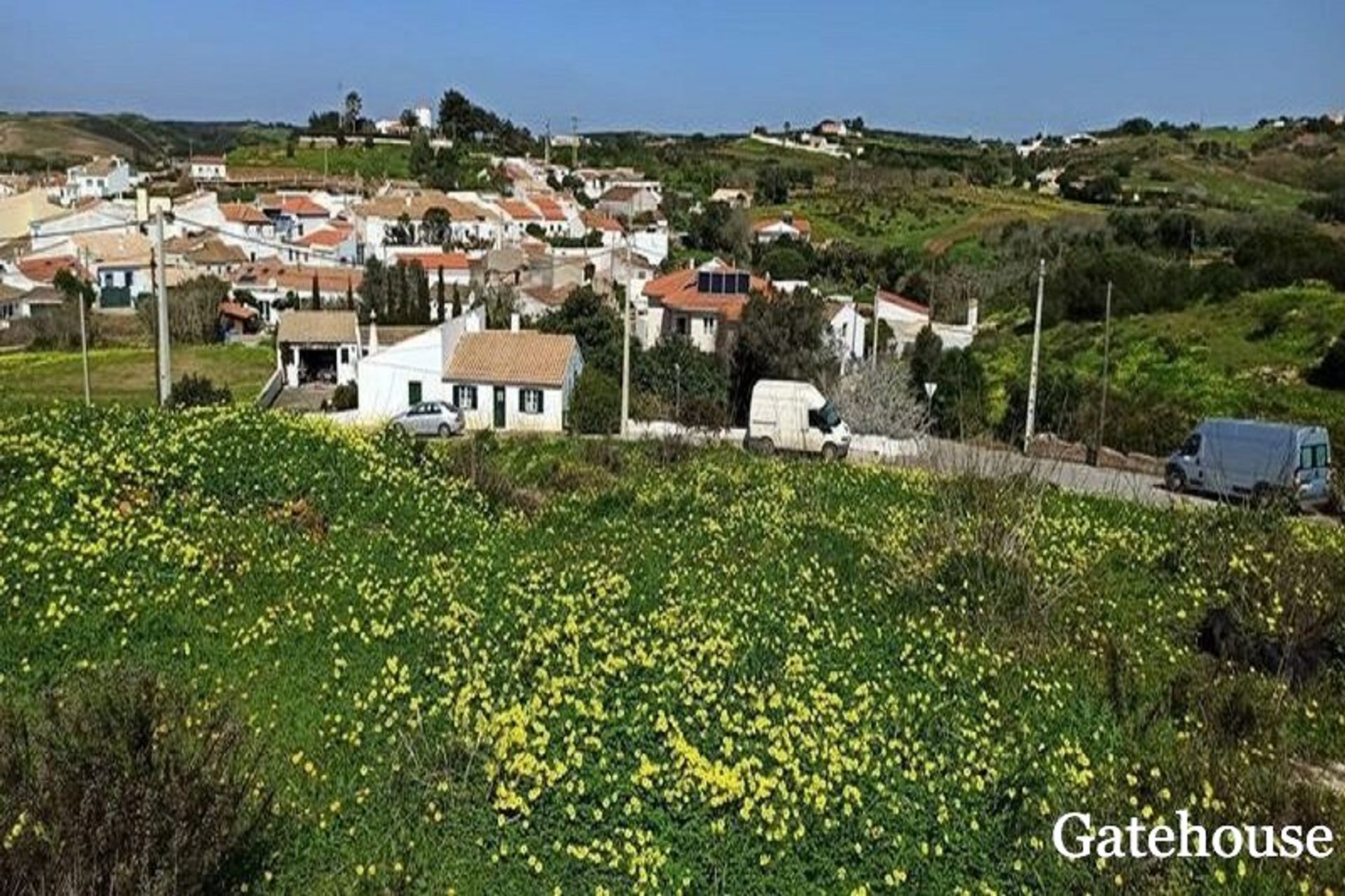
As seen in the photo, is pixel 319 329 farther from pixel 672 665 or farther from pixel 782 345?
pixel 672 665

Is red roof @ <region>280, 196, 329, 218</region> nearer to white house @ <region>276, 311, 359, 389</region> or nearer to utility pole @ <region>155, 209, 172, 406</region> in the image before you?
white house @ <region>276, 311, 359, 389</region>

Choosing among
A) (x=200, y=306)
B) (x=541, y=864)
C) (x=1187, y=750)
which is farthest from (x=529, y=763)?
(x=200, y=306)

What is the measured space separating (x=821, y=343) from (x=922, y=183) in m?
82.3

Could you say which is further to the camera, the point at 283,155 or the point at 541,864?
the point at 283,155

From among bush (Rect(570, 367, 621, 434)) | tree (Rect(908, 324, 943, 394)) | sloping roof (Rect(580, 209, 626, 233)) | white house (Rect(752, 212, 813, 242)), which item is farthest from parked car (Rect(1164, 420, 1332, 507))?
sloping roof (Rect(580, 209, 626, 233))

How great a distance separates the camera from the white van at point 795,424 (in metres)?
29.6

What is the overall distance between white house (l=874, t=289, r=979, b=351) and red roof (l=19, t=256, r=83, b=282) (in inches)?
2106

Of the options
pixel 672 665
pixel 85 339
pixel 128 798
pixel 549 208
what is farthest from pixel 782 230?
pixel 128 798

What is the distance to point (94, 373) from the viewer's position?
48.8 metres

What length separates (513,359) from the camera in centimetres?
3781

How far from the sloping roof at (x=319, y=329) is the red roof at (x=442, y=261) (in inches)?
853

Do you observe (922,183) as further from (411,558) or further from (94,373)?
(411,558)

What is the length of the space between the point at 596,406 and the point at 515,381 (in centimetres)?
313

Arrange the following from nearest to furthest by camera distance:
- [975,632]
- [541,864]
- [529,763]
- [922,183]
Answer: [541,864] → [529,763] → [975,632] → [922,183]
